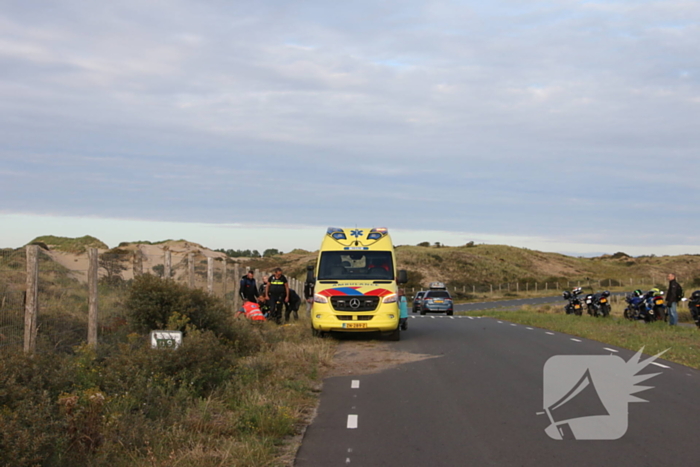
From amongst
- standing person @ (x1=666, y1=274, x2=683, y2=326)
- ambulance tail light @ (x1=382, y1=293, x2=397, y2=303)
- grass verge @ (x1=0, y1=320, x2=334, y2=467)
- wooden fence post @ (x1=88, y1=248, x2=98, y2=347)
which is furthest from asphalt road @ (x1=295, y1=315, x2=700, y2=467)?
standing person @ (x1=666, y1=274, x2=683, y2=326)

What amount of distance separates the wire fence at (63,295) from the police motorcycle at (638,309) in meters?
15.7

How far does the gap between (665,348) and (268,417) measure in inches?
415

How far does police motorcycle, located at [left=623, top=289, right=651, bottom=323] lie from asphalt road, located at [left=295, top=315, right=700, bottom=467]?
10.6 metres

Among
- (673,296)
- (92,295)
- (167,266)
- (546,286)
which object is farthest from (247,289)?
(546,286)

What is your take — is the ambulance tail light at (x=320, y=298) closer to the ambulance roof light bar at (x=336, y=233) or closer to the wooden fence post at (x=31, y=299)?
the ambulance roof light bar at (x=336, y=233)

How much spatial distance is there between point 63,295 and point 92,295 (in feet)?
1.68

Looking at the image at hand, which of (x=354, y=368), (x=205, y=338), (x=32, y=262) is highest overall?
(x=32, y=262)

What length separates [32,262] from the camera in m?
9.34

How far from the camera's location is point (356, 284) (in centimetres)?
1739

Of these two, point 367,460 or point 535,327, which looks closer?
point 367,460

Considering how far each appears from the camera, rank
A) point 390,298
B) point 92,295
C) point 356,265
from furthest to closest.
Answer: point 356,265, point 390,298, point 92,295

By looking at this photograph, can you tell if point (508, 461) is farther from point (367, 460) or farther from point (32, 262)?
point (32, 262)

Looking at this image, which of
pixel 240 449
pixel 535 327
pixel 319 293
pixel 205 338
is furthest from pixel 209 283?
pixel 240 449

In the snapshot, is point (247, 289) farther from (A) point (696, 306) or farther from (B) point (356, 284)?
(A) point (696, 306)
